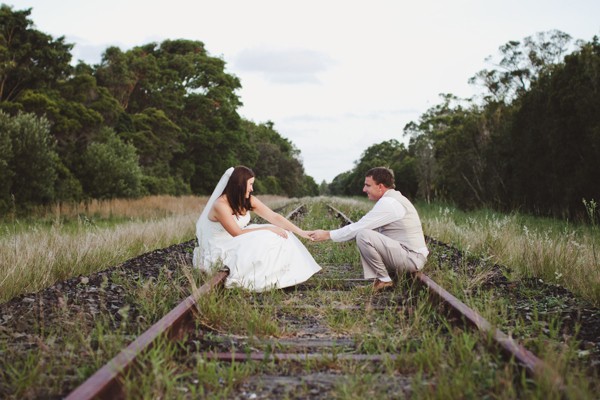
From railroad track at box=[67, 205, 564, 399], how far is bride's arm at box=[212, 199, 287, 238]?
1.08 meters

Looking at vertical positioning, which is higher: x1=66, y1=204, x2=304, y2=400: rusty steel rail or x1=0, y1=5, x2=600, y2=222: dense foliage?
x1=0, y1=5, x2=600, y2=222: dense foliage

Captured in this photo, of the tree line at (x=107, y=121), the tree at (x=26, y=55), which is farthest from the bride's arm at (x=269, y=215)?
the tree at (x=26, y=55)

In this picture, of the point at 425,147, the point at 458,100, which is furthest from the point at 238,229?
the point at 458,100

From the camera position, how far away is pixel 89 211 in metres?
17.2

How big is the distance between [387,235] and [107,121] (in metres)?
24.6

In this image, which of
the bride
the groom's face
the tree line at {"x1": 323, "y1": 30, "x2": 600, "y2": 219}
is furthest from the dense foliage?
the groom's face

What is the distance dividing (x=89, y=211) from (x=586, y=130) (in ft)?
49.7

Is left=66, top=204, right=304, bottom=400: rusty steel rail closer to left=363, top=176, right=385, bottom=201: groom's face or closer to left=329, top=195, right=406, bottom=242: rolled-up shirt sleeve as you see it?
left=329, top=195, right=406, bottom=242: rolled-up shirt sleeve

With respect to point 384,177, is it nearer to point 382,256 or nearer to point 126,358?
point 382,256

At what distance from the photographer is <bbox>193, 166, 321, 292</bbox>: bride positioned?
5.16 meters

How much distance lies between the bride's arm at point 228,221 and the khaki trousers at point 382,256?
0.93 metres

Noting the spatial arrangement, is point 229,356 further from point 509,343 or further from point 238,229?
point 238,229

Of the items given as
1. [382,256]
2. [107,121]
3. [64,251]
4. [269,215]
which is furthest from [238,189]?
[107,121]

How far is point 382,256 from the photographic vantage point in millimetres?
5363
